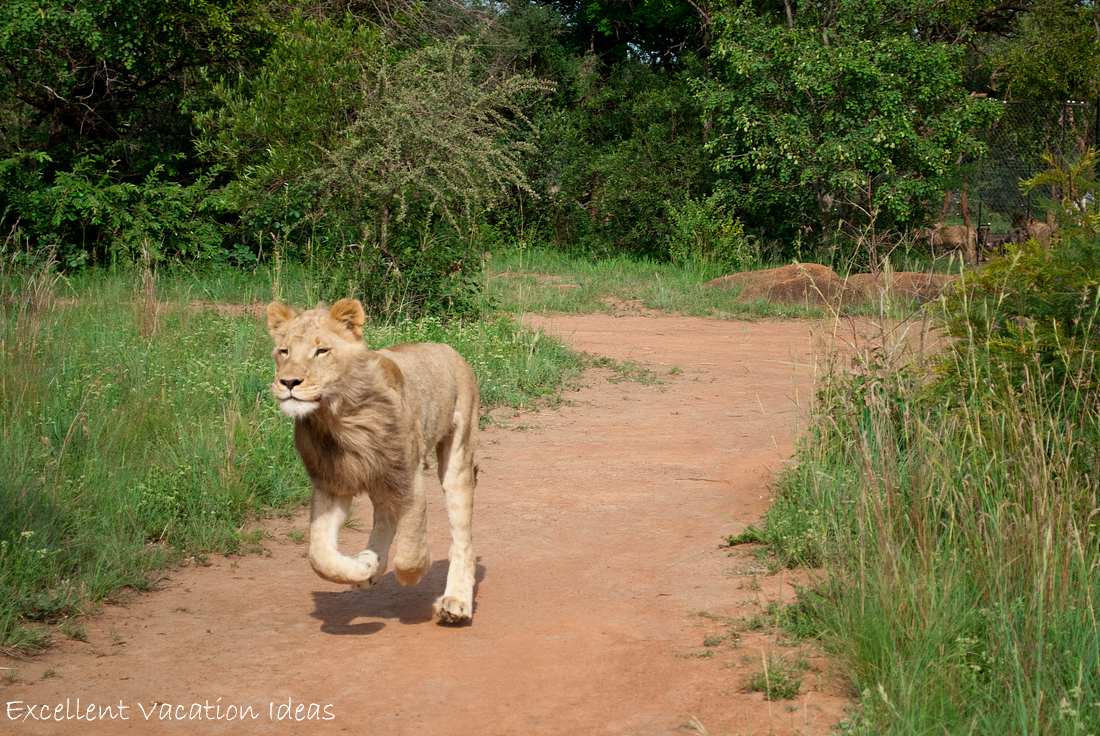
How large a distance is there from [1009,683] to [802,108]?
55.6 ft

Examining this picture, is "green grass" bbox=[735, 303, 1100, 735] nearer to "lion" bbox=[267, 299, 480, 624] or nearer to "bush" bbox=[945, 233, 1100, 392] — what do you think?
"bush" bbox=[945, 233, 1100, 392]

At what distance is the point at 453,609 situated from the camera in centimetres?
552

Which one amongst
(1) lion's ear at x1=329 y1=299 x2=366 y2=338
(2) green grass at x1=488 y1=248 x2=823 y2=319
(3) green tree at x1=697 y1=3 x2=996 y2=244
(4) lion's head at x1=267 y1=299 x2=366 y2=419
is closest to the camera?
(4) lion's head at x1=267 y1=299 x2=366 y2=419

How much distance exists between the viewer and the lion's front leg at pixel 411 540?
530 cm

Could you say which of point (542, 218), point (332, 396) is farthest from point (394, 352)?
point (542, 218)

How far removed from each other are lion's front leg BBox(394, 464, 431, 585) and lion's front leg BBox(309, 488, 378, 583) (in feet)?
0.44

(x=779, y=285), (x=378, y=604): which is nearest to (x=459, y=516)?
(x=378, y=604)

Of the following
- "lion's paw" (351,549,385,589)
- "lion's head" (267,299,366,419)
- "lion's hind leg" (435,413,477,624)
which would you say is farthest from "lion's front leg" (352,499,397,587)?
"lion's head" (267,299,366,419)

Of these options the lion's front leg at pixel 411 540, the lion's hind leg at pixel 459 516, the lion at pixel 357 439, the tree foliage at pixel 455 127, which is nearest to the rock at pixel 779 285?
the tree foliage at pixel 455 127

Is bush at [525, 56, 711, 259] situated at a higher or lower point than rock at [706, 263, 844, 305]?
higher

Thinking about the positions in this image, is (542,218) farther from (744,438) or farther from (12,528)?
(12,528)

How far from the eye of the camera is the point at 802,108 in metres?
19.9

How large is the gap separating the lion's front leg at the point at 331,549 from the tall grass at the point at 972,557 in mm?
1986

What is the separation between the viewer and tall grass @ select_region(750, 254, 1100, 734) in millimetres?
4133
